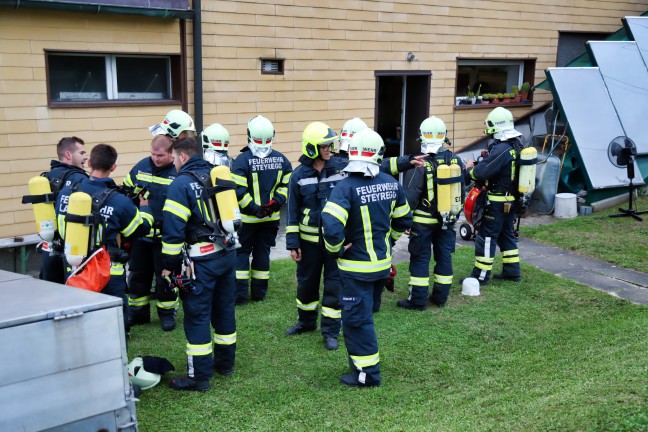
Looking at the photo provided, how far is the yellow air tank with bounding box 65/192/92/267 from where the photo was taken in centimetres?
479

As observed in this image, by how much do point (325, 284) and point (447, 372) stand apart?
55.0 inches

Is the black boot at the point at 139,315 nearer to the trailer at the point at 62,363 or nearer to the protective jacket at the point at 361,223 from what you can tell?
the protective jacket at the point at 361,223

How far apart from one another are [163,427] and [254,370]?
1.17 metres

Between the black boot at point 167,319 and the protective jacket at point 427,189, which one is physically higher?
the protective jacket at point 427,189

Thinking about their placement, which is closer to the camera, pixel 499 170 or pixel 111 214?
pixel 111 214

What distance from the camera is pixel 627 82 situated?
1280 centimetres

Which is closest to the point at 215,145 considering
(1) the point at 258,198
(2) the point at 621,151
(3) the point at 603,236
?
(1) the point at 258,198

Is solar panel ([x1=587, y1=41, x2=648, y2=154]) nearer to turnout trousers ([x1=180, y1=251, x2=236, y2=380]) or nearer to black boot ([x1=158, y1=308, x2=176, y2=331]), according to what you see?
black boot ([x1=158, y1=308, x2=176, y2=331])

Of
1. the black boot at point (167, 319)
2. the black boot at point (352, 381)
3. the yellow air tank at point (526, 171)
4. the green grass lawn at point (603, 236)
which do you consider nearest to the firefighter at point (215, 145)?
the black boot at point (167, 319)

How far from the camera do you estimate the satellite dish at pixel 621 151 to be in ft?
38.3

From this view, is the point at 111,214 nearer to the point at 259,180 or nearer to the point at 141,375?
the point at 141,375

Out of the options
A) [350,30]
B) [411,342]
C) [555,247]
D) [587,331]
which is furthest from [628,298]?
[350,30]

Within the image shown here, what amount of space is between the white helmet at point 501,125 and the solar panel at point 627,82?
5533 millimetres

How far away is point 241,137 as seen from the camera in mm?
10094
